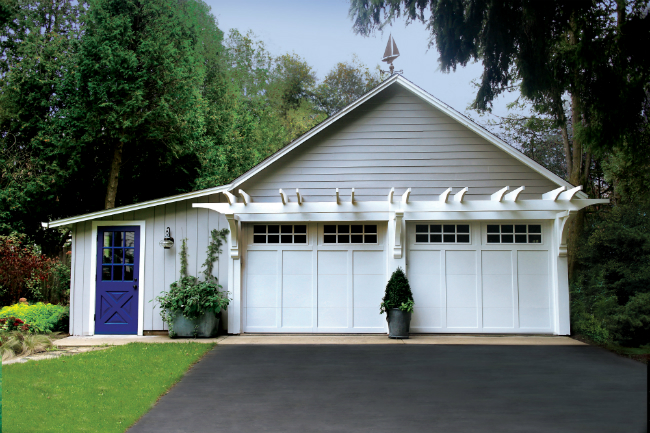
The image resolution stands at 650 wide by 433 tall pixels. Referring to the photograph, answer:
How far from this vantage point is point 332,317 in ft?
33.6

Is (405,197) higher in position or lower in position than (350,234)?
higher

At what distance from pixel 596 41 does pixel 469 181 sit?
144 inches

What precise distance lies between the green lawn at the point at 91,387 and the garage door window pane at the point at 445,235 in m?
4.59

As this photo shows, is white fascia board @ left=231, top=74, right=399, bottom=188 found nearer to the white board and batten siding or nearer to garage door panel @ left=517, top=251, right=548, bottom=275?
the white board and batten siding

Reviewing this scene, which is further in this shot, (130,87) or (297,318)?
(130,87)

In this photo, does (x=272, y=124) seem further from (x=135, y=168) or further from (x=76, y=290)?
(x=76, y=290)

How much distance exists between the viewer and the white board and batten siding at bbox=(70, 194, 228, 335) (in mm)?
10266

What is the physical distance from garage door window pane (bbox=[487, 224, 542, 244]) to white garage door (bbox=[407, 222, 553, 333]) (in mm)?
18

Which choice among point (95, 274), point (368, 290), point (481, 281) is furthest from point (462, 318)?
point (95, 274)

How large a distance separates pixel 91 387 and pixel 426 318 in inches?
245

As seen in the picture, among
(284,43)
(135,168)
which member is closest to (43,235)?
(135,168)

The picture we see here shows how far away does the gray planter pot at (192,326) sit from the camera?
31.9 ft

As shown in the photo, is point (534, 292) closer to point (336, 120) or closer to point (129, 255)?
point (336, 120)

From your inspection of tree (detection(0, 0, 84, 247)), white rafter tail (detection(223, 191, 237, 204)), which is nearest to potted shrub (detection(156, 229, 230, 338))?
white rafter tail (detection(223, 191, 237, 204))
